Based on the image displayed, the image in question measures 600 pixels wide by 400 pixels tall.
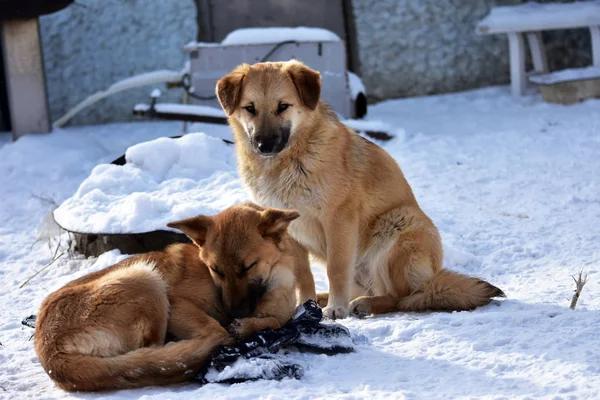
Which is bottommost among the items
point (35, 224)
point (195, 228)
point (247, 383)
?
point (35, 224)

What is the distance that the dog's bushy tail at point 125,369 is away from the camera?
3672 mm

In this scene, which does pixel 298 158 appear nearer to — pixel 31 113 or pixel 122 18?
→ pixel 31 113

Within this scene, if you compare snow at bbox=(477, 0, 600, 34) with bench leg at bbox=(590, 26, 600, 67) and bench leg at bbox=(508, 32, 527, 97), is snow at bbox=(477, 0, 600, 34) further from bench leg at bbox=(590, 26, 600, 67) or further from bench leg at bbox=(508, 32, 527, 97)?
bench leg at bbox=(508, 32, 527, 97)

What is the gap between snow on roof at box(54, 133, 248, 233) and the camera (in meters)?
6.51

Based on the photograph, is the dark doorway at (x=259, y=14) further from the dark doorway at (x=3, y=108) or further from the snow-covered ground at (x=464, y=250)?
the dark doorway at (x=3, y=108)

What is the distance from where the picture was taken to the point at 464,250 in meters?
6.41

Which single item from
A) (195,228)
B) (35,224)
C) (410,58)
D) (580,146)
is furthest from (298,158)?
(410,58)

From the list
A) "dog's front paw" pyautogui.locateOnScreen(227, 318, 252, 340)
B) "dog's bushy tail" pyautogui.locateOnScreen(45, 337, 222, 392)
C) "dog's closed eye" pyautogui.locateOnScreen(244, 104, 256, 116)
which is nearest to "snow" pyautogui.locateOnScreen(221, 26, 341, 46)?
"dog's closed eye" pyautogui.locateOnScreen(244, 104, 256, 116)

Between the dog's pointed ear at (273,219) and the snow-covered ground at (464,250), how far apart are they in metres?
0.70

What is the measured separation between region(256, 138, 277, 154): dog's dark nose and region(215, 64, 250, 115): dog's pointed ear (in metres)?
0.41

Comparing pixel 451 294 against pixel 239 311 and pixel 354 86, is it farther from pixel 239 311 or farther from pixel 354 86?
pixel 354 86

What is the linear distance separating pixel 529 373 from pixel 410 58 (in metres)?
9.26

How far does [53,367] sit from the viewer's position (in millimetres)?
3766

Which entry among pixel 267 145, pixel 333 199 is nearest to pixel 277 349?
pixel 333 199
